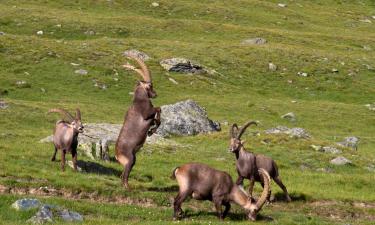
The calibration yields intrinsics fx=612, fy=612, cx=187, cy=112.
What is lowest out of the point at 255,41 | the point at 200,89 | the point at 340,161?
the point at 255,41

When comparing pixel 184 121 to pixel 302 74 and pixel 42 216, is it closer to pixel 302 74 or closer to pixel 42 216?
pixel 42 216

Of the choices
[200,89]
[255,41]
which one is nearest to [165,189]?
[200,89]

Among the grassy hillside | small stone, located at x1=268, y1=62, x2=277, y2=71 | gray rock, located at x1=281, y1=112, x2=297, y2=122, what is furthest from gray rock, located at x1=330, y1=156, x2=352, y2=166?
small stone, located at x1=268, y1=62, x2=277, y2=71

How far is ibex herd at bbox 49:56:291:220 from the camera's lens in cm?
2094

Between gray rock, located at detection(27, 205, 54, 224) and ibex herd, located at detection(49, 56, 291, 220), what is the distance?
420cm

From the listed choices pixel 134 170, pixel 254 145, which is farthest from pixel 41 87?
pixel 134 170

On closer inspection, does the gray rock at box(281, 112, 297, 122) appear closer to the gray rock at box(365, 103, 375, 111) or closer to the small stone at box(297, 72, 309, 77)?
the gray rock at box(365, 103, 375, 111)

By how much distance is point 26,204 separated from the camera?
19.8 m

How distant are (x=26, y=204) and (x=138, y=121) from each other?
18.7 ft

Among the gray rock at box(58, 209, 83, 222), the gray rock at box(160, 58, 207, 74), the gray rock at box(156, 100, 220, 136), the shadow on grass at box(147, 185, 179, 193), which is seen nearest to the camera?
the gray rock at box(58, 209, 83, 222)

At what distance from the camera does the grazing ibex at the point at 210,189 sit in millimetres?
20812

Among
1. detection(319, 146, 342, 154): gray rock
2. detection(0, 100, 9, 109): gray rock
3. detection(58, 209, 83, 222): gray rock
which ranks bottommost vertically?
detection(0, 100, 9, 109): gray rock

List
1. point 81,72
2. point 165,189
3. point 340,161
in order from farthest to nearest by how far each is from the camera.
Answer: point 81,72 < point 340,161 < point 165,189

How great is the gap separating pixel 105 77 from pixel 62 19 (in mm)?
26073
